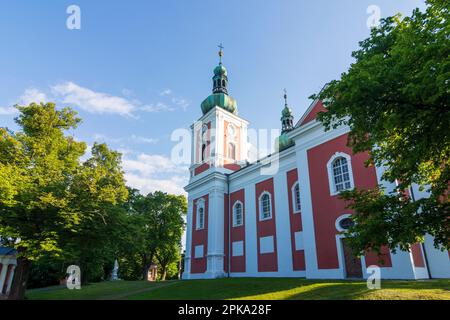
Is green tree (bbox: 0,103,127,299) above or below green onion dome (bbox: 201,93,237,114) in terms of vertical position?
below

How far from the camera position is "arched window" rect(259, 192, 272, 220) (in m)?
22.3

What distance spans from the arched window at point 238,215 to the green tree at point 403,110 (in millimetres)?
17280

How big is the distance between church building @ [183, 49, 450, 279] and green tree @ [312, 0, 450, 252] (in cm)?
109

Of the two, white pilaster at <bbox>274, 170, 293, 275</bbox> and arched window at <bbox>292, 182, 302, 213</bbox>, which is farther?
arched window at <bbox>292, 182, 302, 213</bbox>

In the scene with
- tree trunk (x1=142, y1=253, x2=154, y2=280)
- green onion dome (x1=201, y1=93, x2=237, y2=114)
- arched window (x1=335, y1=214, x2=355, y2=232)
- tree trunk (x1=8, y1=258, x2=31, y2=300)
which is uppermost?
green onion dome (x1=201, y1=93, x2=237, y2=114)

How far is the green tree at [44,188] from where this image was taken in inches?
540

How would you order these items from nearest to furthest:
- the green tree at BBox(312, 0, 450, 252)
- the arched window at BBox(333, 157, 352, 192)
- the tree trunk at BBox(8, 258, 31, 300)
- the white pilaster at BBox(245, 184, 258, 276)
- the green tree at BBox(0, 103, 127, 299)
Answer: the green tree at BBox(312, 0, 450, 252) → the green tree at BBox(0, 103, 127, 299) → the tree trunk at BBox(8, 258, 31, 300) → the arched window at BBox(333, 157, 352, 192) → the white pilaster at BBox(245, 184, 258, 276)

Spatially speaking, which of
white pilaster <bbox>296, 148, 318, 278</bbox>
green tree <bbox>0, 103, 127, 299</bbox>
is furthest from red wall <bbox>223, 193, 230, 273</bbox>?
green tree <bbox>0, 103, 127, 299</bbox>

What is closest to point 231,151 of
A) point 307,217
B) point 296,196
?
point 296,196

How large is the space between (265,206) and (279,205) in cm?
178

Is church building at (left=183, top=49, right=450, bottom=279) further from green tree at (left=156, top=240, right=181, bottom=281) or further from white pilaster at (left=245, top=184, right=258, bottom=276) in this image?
green tree at (left=156, top=240, right=181, bottom=281)
